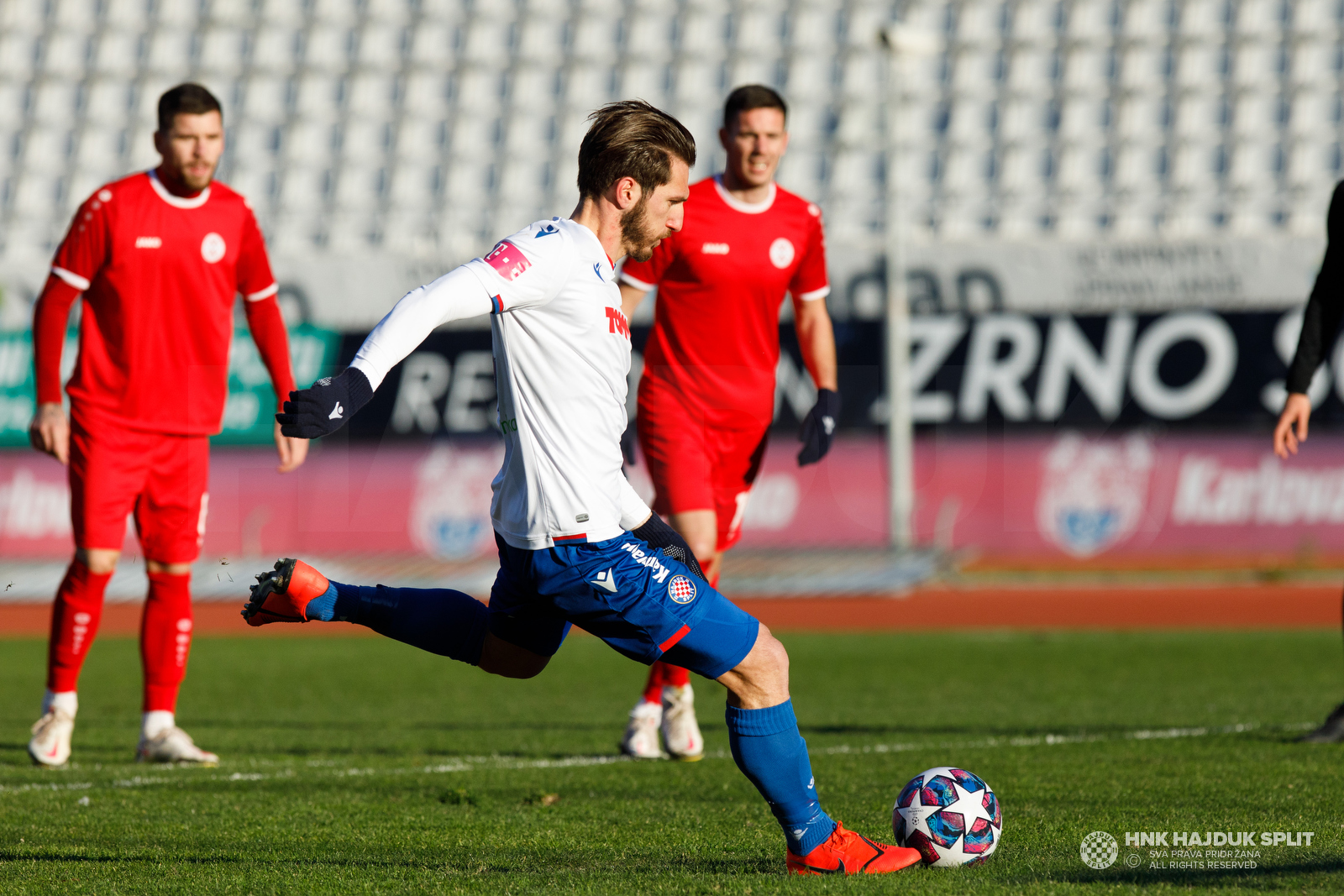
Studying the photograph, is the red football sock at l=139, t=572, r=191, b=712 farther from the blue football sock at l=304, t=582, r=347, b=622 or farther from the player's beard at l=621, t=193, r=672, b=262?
the player's beard at l=621, t=193, r=672, b=262

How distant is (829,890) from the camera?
3.44 metres

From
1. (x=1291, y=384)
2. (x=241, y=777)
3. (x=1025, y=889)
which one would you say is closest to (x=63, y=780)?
(x=241, y=777)

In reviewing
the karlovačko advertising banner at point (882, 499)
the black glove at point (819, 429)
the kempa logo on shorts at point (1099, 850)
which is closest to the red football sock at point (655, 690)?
the black glove at point (819, 429)

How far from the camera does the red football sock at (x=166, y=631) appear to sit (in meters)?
6.25

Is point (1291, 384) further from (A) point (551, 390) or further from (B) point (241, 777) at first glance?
(B) point (241, 777)

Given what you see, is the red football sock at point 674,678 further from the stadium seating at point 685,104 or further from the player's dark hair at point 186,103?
the stadium seating at point 685,104

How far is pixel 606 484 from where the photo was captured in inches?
147

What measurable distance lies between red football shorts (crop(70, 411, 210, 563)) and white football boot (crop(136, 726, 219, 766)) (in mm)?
697

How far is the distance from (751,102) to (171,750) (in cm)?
333

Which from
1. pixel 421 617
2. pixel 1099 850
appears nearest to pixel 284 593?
pixel 421 617

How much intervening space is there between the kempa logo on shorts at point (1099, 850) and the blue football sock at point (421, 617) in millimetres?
1605

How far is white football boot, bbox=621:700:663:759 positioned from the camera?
6211 mm

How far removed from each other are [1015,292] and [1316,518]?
4.17 metres

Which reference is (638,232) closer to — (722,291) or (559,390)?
(559,390)
